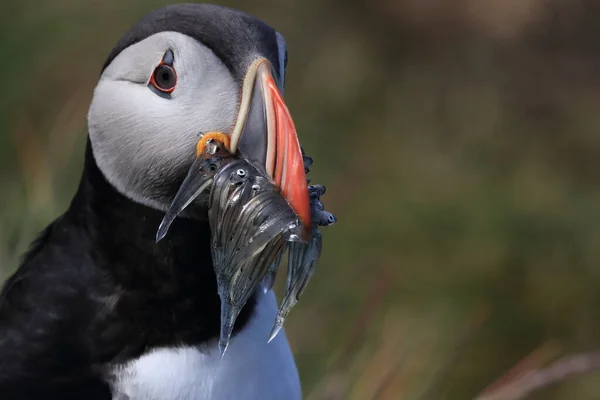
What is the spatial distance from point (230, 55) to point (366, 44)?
514 centimetres

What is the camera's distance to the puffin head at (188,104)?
193cm

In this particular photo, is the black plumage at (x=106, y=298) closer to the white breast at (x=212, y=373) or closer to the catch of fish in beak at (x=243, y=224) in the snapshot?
the white breast at (x=212, y=373)

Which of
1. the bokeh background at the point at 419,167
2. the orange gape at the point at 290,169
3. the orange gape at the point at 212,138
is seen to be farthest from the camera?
the bokeh background at the point at 419,167

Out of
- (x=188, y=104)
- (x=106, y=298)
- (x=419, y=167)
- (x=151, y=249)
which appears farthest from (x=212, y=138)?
(x=419, y=167)

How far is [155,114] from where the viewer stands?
6.62 ft

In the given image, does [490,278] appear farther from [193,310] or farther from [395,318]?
[193,310]

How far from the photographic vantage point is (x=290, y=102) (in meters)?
6.31

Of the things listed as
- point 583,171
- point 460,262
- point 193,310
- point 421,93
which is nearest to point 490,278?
point 460,262

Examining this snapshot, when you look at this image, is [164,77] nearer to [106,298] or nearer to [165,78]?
[165,78]

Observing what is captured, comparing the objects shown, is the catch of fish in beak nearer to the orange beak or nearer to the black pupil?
the orange beak

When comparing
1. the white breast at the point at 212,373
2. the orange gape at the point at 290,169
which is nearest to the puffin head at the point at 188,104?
the orange gape at the point at 290,169

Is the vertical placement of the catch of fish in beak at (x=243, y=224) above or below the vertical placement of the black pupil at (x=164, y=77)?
below

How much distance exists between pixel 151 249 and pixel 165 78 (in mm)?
374

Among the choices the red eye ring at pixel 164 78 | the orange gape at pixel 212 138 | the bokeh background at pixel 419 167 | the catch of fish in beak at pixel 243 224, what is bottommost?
the bokeh background at pixel 419 167
